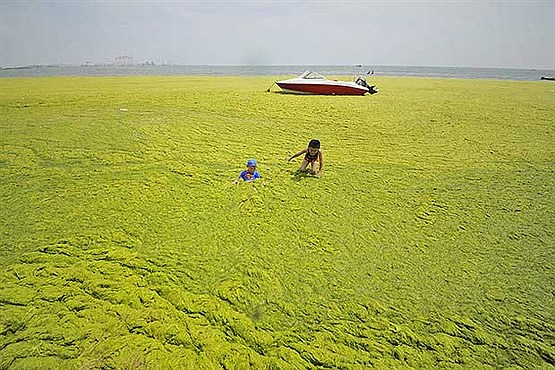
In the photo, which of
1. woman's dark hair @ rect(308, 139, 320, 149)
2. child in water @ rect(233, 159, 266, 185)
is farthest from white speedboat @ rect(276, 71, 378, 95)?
child in water @ rect(233, 159, 266, 185)

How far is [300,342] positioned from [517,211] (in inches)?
83.3

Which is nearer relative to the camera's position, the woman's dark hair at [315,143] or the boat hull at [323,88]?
the woman's dark hair at [315,143]

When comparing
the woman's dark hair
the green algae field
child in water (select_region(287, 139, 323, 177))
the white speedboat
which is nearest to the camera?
the green algae field

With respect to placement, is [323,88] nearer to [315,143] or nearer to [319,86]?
[319,86]

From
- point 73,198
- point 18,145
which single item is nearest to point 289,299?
point 73,198

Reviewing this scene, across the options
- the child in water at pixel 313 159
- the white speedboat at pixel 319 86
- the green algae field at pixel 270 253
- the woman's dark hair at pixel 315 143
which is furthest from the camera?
the white speedboat at pixel 319 86

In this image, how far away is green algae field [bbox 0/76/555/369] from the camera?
171cm

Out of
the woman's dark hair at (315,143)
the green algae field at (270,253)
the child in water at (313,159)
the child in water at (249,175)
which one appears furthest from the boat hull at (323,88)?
the child in water at (249,175)

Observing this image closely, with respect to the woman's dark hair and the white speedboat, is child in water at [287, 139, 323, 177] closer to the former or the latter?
the woman's dark hair

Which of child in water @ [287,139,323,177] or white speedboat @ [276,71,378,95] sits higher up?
white speedboat @ [276,71,378,95]

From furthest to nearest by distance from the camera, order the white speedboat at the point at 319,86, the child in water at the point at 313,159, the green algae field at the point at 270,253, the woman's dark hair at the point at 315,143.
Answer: the white speedboat at the point at 319,86, the child in water at the point at 313,159, the woman's dark hair at the point at 315,143, the green algae field at the point at 270,253

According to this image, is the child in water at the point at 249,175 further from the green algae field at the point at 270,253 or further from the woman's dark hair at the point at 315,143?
the woman's dark hair at the point at 315,143

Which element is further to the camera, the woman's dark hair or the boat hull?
the boat hull

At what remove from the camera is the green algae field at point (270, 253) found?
1.71 metres
